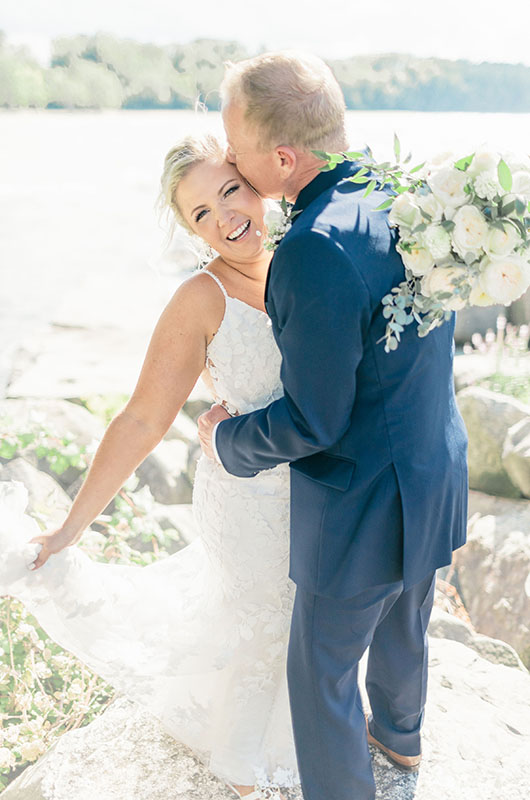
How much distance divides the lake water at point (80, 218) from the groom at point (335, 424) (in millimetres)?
4364

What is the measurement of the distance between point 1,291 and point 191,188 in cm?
1007

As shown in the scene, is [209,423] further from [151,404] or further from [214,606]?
[214,606]

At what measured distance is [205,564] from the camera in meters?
2.30

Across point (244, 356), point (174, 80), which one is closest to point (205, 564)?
point (244, 356)

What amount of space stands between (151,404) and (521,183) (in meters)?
1.03

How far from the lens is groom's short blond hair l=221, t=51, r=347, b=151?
5.05 feet

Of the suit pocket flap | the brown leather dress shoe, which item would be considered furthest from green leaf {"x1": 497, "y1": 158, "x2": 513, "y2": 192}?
the brown leather dress shoe

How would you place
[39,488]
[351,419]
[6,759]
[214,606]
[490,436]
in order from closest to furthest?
[351,419]
[214,606]
[6,759]
[39,488]
[490,436]

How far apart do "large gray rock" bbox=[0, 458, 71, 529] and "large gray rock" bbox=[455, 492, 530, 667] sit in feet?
6.57

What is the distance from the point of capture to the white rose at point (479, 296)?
4.71 ft

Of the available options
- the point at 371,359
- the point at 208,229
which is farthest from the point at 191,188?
the point at 371,359

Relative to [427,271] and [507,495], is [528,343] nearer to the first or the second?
[507,495]

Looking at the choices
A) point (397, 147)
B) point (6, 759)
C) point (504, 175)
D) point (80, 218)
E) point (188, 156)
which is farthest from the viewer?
point (80, 218)

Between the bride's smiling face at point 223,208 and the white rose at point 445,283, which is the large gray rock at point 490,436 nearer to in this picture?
the bride's smiling face at point 223,208
